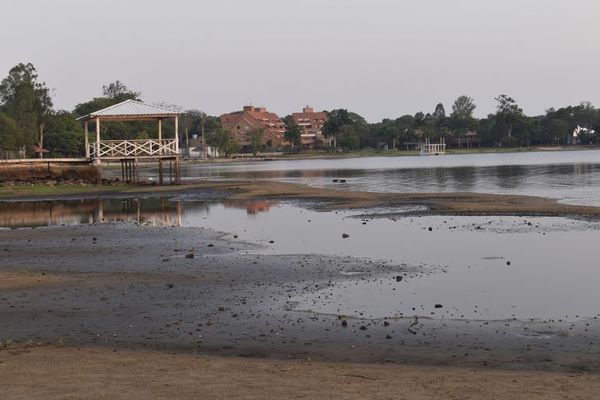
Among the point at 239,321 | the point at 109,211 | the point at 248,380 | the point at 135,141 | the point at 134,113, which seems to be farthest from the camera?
the point at 135,141

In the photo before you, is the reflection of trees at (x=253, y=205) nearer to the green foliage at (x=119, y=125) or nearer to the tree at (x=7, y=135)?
the tree at (x=7, y=135)

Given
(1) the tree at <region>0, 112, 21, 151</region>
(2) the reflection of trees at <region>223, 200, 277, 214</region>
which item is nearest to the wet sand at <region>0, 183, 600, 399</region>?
(2) the reflection of trees at <region>223, 200, 277, 214</region>

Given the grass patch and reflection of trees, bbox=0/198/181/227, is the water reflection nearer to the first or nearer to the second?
reflection of trees, bbox=0/198/181/227

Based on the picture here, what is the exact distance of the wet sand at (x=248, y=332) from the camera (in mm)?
8609

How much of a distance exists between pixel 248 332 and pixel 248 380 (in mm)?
3352

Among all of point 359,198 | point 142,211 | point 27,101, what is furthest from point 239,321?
point 27,101

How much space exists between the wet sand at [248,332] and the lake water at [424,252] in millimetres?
820

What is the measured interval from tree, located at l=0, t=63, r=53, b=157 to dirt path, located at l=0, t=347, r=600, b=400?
9987cm

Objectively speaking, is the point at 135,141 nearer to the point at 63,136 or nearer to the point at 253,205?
the point at 253,205

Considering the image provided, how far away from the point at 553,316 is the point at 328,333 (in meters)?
4.19

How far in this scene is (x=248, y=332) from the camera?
11.7m

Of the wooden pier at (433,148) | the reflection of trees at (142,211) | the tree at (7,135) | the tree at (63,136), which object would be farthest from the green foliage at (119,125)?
the reflection of trees at (142,211)

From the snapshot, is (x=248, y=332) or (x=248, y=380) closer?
(x=248, y=380)

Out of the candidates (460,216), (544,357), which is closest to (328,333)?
(544,357)
